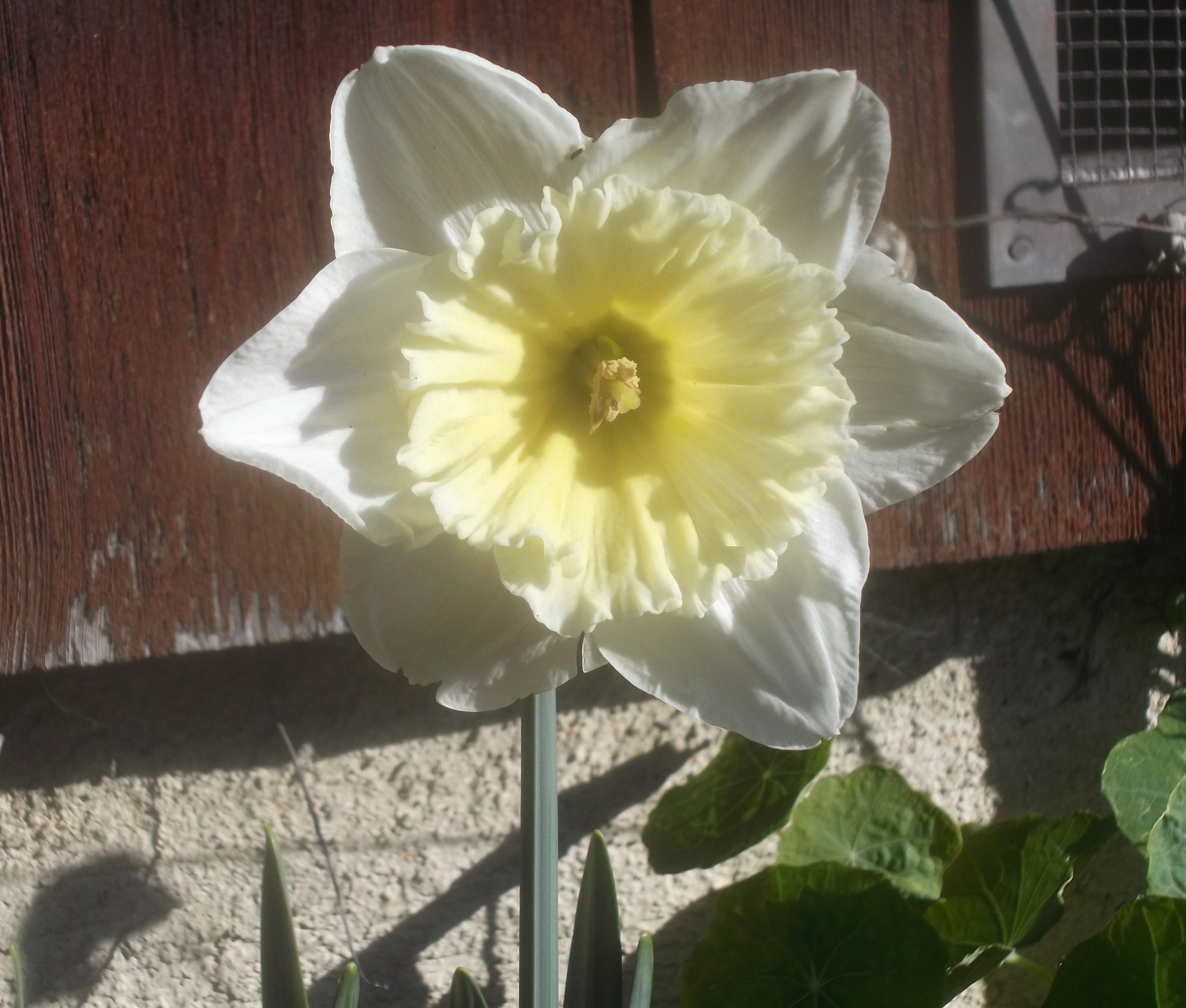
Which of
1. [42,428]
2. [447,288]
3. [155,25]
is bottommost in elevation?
[42,428]

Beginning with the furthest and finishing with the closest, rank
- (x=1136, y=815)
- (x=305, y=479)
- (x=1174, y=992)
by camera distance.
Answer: (x=1136, y=815) < (x=1174, y=992) < (x=305, y=479)

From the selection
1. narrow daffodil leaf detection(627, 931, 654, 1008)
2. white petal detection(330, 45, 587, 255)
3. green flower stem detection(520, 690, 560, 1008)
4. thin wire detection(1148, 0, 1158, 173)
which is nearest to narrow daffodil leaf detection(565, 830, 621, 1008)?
narrow daffodil leaf detection(627, 931, 654, 1008)

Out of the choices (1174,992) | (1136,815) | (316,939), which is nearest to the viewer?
(1174,992)

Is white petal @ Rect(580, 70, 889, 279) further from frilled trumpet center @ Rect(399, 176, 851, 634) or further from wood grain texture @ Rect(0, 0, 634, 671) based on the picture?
wood grain texture @ Rect(0, 0, 634, 671)

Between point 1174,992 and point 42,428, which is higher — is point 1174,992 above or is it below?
below

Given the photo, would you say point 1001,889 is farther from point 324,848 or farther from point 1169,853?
point 324,848

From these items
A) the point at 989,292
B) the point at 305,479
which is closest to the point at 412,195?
the point at 305,479

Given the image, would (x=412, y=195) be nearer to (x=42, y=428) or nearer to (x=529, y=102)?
(x=529, y=102)

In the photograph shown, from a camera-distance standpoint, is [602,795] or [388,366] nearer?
[388,366]
